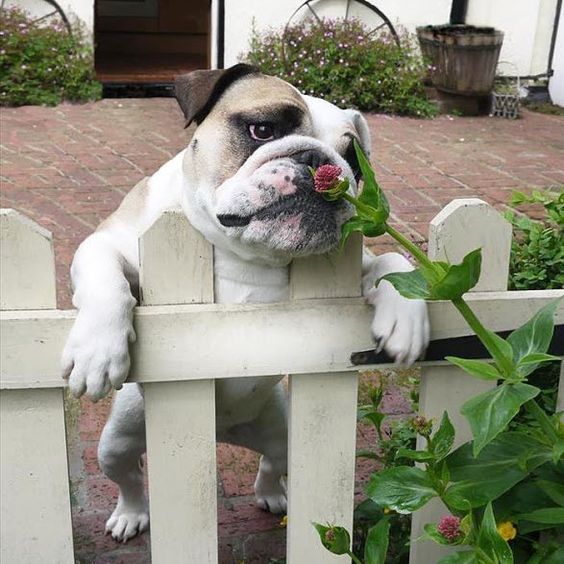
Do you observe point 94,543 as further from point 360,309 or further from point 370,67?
point 370,67

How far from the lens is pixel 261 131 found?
87.3 inches

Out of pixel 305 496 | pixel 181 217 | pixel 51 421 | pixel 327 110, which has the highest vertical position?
pixel 327 110

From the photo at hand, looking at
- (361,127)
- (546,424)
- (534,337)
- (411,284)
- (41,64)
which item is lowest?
(41,64)

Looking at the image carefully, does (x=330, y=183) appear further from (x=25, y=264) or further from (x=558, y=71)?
(x=558, y=71)

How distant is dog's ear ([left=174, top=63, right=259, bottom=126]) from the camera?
2348 mm

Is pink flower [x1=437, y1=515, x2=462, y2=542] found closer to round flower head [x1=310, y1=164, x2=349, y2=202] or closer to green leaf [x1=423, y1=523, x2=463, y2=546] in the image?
green leaf [x1=423, y1=523, x2=463, y2=546]

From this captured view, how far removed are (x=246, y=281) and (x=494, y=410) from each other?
0.80 m

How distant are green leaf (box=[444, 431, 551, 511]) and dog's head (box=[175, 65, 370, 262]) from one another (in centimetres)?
54

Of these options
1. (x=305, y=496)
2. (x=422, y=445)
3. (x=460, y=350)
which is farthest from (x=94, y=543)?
(x=460, y=350)

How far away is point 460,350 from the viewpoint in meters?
2.16

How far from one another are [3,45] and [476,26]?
4.93 meters

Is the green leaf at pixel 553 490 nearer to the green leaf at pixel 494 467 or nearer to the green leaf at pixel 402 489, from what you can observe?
the green leaf at pixel 494 467

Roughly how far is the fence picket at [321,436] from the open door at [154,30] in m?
9.85

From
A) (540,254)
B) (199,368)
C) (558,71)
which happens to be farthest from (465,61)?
(199,368)
